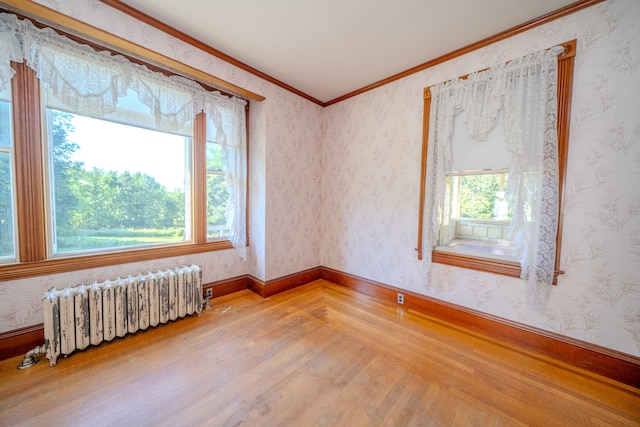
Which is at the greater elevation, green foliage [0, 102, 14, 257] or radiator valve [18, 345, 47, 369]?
green foliage [0, 102, 14, 257]

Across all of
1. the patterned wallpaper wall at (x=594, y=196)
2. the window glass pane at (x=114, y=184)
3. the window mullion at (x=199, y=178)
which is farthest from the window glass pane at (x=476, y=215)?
the window glass pane at (x=114, y=184)

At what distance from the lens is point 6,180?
1.72 meters

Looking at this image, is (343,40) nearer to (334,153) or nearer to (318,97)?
(318,97)

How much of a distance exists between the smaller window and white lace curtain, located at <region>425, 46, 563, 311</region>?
19 centimetres

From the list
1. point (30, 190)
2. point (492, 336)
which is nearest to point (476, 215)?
point (492, 336)

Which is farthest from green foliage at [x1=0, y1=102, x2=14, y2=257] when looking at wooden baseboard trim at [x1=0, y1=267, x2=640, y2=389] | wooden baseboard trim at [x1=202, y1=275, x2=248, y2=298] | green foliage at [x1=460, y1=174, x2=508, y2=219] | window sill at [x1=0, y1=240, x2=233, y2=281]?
green foliage at [x1=460, y1=174, x2=508, y2=219]

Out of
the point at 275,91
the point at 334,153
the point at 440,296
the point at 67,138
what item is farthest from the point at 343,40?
the point at 440,296

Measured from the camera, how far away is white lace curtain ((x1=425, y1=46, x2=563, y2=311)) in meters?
1.82

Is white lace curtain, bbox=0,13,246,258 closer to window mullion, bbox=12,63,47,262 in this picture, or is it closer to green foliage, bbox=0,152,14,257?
window mullion, bbox=12,63,47,262

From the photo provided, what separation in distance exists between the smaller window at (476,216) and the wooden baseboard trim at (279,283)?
1.90 metres

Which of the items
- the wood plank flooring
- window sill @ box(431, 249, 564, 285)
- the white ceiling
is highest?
the white ceiling

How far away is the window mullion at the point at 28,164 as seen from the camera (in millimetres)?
1729

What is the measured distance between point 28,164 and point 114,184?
532 mm

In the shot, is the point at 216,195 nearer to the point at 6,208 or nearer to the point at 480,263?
the point at 6,208
